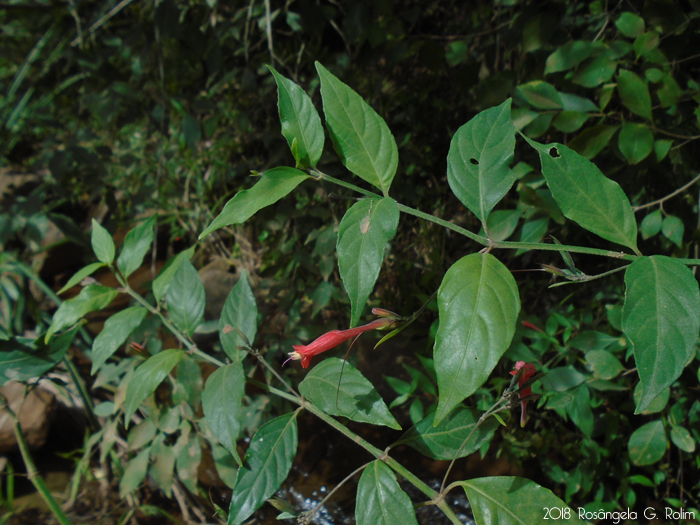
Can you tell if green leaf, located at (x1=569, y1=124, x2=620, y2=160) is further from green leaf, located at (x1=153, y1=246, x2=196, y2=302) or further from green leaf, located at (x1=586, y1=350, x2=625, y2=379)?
green leaf, located at (x1=153, y1=246, x2=196, y2=302)

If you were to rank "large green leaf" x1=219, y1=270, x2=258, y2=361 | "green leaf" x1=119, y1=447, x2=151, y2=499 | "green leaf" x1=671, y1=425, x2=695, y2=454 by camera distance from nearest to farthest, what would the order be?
1. "large green leaf" x1=219, y1=270, x2=258, y2=361
2. "green leaf" x1=671, y1=425, x2=695, y2=454
3. "green leaf" x1=119, y1=447, x2=151, y2=499

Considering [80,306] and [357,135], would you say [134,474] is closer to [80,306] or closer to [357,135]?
[80,306]

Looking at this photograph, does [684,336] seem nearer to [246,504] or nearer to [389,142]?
[389,142]

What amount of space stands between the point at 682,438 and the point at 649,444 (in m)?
0.07

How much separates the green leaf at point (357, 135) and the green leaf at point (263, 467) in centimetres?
37

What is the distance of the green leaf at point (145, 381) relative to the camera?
2.37ft

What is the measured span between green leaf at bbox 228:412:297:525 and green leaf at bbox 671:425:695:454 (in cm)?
86

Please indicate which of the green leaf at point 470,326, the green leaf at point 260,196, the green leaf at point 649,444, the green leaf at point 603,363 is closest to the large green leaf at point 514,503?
the green leaf at point 470,326

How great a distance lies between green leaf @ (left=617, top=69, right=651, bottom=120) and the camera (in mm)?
946

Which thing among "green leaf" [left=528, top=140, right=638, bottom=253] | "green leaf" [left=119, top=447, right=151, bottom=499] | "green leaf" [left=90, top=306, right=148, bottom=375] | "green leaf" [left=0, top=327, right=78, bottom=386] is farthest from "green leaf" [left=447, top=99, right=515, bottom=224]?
"green leaf" [left=119, top=447, right=151, bottom=499]

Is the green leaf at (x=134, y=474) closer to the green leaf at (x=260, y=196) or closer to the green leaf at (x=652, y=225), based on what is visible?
the green leaf at (x=260, y=196)

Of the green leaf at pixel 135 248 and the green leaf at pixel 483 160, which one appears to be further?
the green leaf at pixel 135 248

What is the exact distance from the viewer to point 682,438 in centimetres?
99

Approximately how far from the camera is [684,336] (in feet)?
1.37
